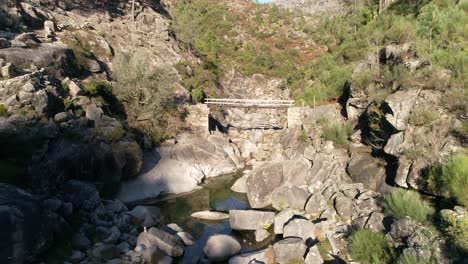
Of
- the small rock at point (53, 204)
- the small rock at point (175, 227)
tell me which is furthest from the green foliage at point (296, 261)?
the small rock at point (53, 204)

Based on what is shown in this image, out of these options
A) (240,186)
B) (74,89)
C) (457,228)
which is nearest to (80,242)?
(240,186)

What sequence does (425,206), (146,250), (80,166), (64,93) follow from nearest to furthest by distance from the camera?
(425,206) < (146,250) < (80,166) < (64,93)

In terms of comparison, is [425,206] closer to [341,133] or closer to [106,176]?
[341,133]

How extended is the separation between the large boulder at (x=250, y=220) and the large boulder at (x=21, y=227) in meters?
9.18

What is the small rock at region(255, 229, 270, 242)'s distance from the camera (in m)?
16.6

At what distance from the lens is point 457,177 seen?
37.2 feet

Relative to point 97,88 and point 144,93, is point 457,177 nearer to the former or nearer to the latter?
point 144,93

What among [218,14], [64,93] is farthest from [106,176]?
[218,14]

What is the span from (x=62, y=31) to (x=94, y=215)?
29.2 metres

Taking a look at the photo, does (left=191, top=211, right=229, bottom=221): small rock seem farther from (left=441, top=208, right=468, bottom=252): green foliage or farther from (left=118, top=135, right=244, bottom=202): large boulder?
(left=441, top=208, right=468, bottom=252): green foliage

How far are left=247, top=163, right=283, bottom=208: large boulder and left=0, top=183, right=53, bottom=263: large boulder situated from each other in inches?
490

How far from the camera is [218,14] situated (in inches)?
3022

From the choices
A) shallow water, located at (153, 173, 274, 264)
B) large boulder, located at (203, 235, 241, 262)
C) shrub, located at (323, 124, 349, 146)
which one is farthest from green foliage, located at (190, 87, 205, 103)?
large boulder, located at (203, 235, 241, 262)

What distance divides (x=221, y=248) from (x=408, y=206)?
27.3ft
